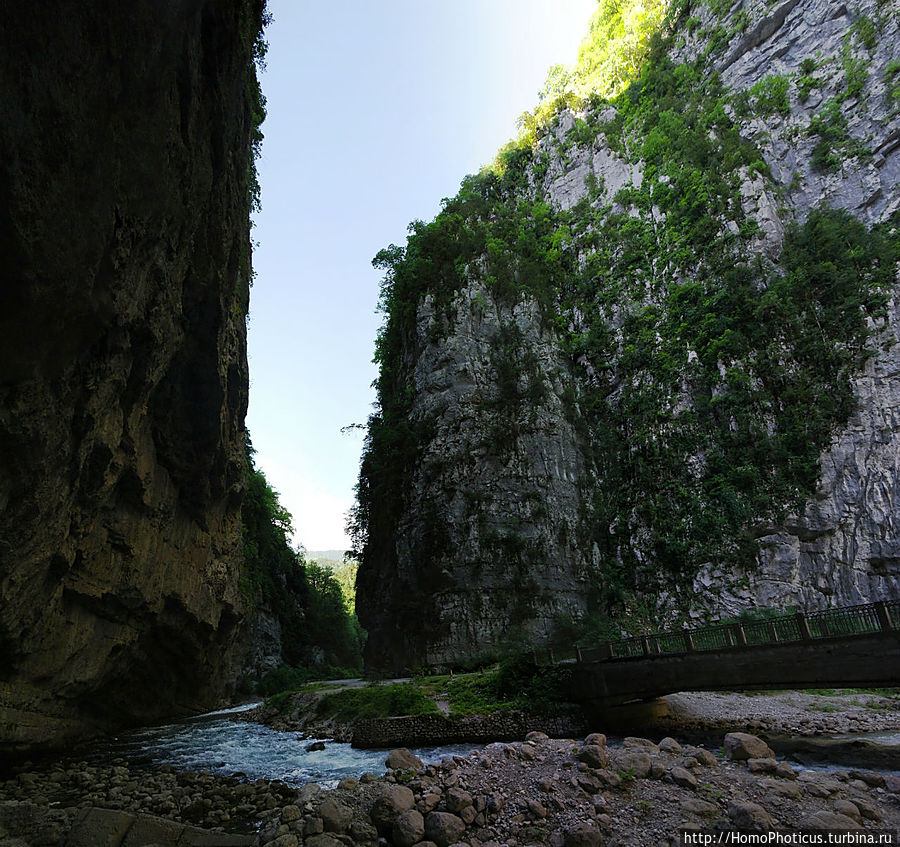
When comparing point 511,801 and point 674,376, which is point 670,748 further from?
point 674,376

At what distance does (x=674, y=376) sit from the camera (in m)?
35.1

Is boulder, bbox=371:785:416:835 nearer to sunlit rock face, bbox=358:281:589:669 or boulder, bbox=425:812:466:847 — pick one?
boulder, bbox=425:812:466:847

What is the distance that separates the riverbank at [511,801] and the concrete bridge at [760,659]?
3.38m

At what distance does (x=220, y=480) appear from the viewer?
64.4ft

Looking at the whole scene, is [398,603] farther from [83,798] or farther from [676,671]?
[83,798]

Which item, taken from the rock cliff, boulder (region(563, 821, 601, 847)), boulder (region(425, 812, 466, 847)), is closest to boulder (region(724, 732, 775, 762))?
boulder (region(563, 821, 601, 847))

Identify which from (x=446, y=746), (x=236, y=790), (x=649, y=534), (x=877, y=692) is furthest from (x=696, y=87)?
(x=236, y=790)

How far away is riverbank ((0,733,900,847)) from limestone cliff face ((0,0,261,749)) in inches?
164

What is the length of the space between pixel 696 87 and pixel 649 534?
1578 inches

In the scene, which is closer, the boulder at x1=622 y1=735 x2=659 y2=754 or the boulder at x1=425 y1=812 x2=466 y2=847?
the boulder at x1=425 y1=812 x2=466 y2=847

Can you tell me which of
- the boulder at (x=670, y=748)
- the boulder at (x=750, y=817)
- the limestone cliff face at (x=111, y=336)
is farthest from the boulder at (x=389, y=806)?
the limestone cliff face at (x=111, y=336)

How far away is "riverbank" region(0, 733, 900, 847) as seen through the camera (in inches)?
272

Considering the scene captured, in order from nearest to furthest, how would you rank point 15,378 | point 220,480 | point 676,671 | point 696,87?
point 15,378, point 676,671, point 220,480, point 696,87

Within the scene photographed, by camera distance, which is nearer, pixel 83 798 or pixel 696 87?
pixel 83 798
